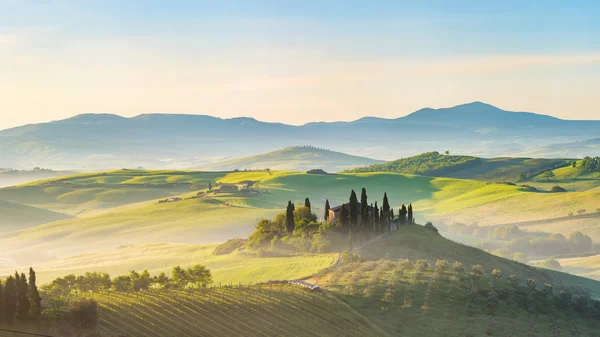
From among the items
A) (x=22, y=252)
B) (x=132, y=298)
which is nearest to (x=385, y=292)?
(x=132, y=298)

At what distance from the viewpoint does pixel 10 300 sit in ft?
169

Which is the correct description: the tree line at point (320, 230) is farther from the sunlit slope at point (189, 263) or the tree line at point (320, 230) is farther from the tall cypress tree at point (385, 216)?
the sunlit slope at point (189, 263)

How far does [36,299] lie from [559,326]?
6110 centimetres

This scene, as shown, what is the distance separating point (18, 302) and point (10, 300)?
0.60 meters

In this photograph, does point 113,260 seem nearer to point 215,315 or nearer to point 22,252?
point 22,252

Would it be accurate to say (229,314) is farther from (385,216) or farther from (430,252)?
(385,216)

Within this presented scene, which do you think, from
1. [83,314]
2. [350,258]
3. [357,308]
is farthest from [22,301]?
[350,258]

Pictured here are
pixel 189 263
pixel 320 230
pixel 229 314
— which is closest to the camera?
pixel 229 314

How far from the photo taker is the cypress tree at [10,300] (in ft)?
169

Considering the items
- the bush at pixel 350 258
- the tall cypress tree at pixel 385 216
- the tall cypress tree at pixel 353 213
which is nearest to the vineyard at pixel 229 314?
the bush at pixel 350 258

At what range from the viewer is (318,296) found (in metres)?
77.2

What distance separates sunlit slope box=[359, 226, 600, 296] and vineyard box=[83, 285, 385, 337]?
3225 cm

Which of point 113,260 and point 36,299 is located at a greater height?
point 36,299

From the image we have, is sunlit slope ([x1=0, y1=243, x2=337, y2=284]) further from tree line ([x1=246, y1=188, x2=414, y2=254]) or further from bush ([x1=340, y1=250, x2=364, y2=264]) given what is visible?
tree line ([x1=246, y1=188, x2=414, y2=254])
